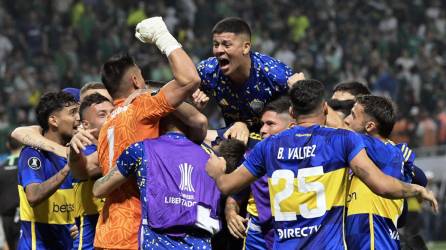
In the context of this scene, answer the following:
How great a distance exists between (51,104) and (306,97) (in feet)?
9.36

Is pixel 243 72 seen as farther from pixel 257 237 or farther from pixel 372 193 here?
pixel 372 193

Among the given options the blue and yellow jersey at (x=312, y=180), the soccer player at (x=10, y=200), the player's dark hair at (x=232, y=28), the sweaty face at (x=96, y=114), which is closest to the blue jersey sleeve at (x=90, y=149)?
the sweaty face at (x=96, y=114)

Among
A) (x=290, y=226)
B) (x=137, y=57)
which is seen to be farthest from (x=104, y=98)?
(x=137, y=57)

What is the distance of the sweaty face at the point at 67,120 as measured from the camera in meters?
9.09

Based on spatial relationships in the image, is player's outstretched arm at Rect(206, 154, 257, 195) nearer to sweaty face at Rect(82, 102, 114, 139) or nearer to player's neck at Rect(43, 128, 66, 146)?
sweaty face at Rect(82, 102, 114, 139)

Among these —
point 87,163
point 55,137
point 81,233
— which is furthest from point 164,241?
point 55,137

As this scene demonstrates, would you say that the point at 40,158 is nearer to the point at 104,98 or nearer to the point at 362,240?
the point at 104,98

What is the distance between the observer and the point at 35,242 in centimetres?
919

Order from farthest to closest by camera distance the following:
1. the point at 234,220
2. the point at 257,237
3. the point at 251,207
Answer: the point at 251,207, the point at 234,220, the point at 257,237

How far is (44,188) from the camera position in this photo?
853 cm

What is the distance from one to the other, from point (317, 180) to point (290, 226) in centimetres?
42

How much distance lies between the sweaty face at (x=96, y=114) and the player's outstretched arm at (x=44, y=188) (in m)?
0.44

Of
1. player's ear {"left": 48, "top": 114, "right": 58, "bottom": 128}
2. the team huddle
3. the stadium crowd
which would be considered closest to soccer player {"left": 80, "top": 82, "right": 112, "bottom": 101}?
the team huddle

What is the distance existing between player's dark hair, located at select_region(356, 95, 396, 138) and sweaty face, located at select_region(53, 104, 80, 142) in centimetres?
270
